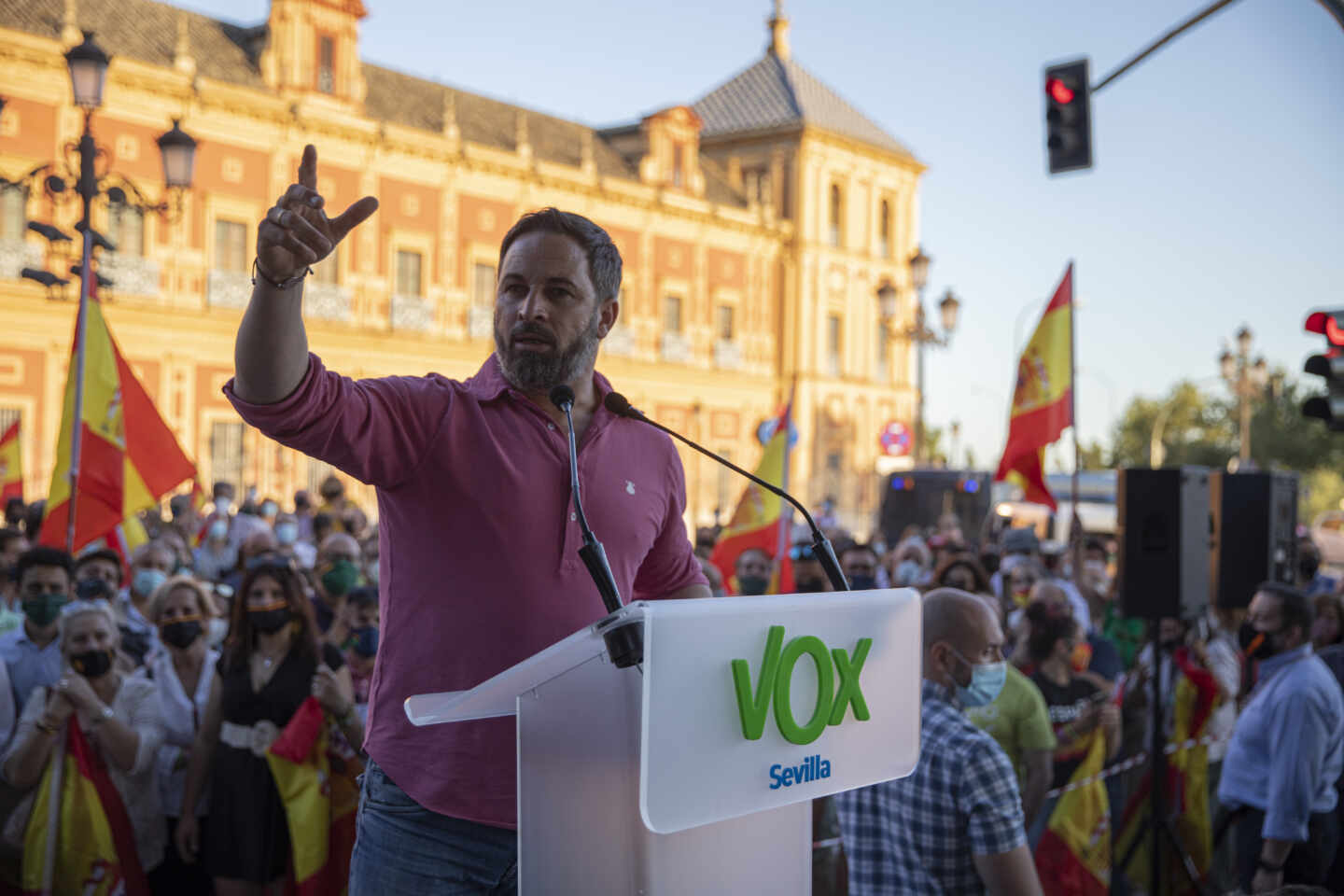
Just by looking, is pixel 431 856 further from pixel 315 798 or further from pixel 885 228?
pixel 885 228

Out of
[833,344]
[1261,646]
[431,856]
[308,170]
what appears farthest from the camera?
[833,344]

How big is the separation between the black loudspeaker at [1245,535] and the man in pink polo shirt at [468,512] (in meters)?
6.82

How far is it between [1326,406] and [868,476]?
30.8 m

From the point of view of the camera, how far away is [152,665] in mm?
5512

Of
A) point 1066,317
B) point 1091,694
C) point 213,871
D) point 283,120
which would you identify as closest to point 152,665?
point 213,871

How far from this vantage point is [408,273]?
2900 centimetres

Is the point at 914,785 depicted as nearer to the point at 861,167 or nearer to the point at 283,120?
the point at 283,120

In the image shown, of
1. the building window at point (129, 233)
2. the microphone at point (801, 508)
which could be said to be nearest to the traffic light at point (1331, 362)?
the microphone at point (801, 508)

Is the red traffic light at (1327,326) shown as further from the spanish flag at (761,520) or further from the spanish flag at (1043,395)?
the spanish flag at (761,520)

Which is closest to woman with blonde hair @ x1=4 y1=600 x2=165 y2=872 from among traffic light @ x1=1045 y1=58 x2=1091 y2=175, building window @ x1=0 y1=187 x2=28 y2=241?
traffic light @ x1=1045 y1=58 x2=1091 y2=175

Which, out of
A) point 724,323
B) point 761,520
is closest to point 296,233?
point 761,520

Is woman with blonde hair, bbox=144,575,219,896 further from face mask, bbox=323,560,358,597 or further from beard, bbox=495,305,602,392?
beard, bbox=495,305,602,392

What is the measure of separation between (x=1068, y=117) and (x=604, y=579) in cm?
858

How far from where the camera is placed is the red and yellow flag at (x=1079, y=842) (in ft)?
18.2
